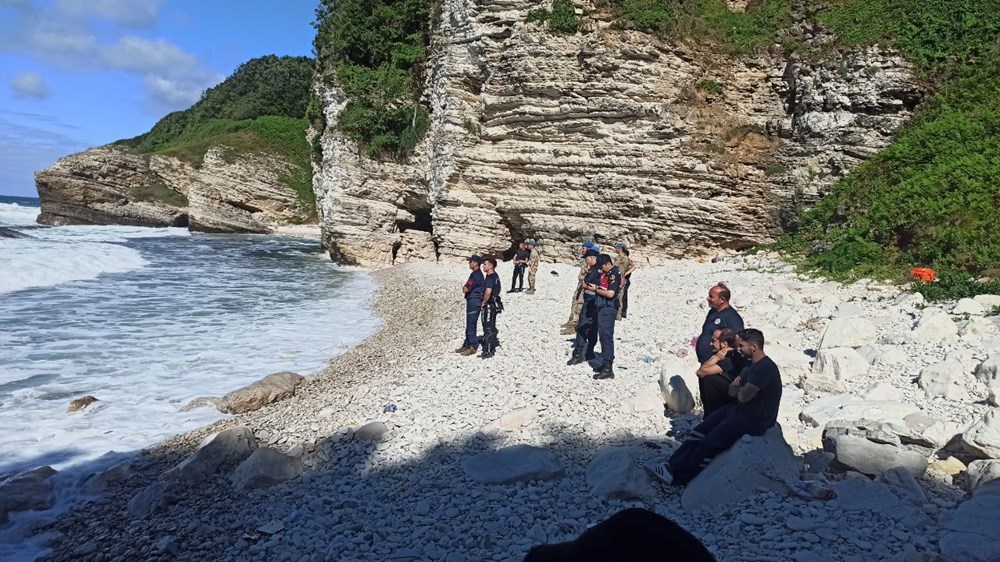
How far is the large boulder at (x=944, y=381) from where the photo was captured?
6.37m

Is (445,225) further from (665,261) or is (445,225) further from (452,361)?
(452,361)

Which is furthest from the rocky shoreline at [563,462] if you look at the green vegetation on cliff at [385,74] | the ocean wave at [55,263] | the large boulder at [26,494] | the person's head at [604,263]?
the green vegetation on cliff at [385,74]

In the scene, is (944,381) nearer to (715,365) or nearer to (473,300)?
(715,365)

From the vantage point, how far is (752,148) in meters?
20.0

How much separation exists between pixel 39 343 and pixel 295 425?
781 centimetres

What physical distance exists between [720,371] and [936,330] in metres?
4.71

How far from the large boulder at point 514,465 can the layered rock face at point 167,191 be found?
1892 inches

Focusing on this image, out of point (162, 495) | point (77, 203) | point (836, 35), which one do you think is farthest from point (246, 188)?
point (162, 495)

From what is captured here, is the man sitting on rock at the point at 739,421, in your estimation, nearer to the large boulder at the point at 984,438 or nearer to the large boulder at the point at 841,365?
the large boulder at the point at 984,438

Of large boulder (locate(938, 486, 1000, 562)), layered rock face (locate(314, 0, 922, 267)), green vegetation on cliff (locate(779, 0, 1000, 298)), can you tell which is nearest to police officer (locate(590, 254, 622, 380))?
large boulder (locate(938, 486, 1000, 562))

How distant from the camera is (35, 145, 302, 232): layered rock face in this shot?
4731 centimetres

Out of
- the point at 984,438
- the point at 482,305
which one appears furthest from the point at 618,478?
the point at 482,305

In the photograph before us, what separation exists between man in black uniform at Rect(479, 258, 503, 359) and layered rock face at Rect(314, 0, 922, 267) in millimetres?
11689

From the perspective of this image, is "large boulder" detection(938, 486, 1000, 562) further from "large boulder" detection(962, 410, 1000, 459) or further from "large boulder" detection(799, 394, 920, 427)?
"large boulder" detection(799, 394, 920, 427)
